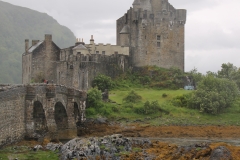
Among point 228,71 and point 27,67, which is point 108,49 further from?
point 228,71

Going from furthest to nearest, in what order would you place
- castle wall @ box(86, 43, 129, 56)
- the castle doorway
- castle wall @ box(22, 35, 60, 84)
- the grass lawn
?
1. castle wall @ box(86, 43, 129, 56)
2. castle wall @ box(22, 35, 60, 84)
3. the grass lawn
4. the castle doorway

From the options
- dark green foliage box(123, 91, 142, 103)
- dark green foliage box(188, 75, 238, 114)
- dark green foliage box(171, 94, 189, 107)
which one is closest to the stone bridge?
dark green foliage box(123, 91, 142, 103)

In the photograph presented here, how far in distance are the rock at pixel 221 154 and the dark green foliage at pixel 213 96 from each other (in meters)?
25.4

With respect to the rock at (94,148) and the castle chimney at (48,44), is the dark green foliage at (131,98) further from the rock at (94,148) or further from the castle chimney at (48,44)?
the rock at (94,148)

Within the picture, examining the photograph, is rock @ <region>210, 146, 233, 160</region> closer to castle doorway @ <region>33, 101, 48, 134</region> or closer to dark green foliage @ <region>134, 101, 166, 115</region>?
castle doorway @ <region>33, 101, 48, 134</region>

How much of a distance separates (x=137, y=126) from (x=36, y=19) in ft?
479

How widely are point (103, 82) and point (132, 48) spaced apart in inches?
403

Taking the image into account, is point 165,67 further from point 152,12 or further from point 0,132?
point 0,132

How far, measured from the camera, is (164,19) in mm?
74812

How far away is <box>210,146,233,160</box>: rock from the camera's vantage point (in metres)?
32.3

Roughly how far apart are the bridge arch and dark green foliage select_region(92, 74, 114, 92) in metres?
16.1

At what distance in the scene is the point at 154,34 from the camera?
74812mm

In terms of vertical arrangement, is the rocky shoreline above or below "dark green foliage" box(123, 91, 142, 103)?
below

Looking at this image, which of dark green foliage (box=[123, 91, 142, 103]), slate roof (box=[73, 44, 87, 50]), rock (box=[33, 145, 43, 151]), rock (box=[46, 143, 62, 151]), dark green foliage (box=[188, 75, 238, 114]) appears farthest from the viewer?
slate roof (box=[73, 44, 87, 50])
